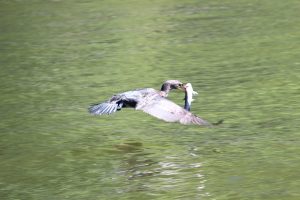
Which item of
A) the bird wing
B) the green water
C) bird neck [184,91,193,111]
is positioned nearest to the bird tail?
the bird wing

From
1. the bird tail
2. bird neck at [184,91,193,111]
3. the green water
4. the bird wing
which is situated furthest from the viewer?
the bird tail

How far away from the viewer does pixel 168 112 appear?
831cm

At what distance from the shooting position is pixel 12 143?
403 inches

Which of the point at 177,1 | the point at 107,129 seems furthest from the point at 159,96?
the point at 177,1

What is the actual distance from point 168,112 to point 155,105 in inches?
11.5

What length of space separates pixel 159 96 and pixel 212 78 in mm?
4244

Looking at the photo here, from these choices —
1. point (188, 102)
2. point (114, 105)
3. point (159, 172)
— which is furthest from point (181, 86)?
point (159, 172)

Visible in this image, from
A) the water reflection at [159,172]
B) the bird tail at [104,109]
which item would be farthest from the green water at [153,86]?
the bird tail at [104,109]

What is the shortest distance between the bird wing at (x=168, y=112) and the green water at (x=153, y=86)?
581 mm

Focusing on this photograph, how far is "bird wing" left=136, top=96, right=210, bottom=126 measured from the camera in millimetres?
8047

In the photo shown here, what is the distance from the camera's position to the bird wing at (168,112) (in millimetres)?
8047

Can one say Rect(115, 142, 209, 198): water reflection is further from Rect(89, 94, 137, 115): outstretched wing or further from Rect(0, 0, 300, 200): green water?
Rect(89, 94, 137, 115): outstretched wing

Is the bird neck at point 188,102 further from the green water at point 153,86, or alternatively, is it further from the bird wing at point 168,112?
the green water at point 153,86

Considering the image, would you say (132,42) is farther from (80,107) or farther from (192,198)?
(192,198)
